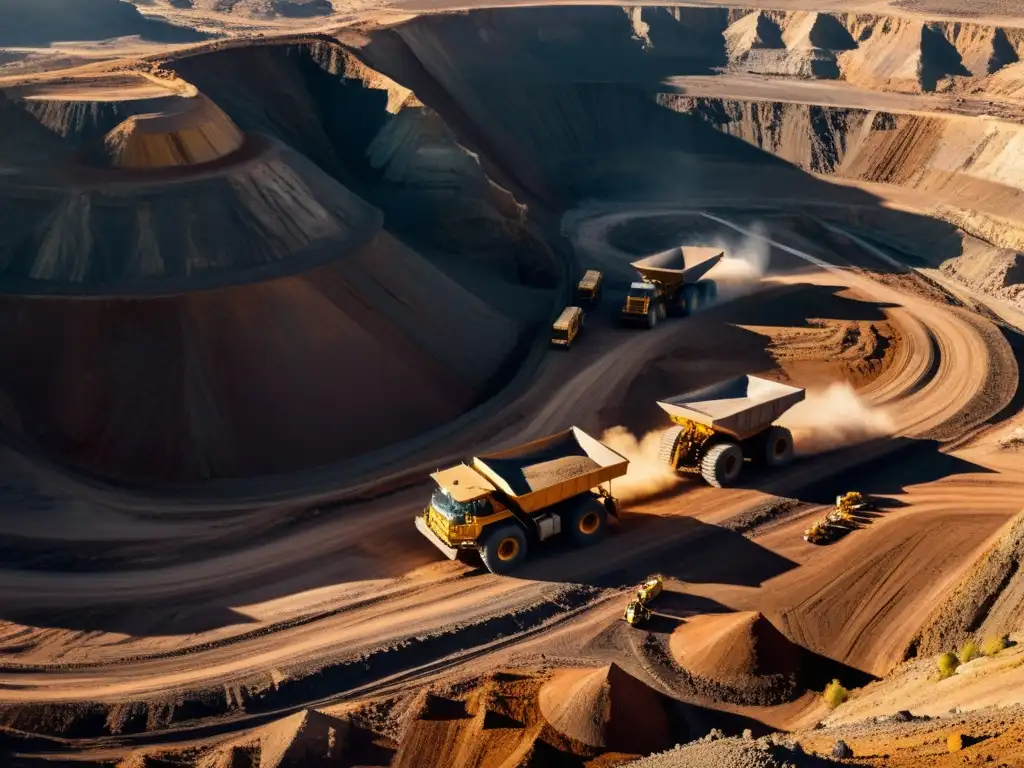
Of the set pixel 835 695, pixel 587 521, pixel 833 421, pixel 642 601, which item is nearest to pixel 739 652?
pixel 835 695

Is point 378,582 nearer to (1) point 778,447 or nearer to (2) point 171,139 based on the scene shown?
(1) point 778,447

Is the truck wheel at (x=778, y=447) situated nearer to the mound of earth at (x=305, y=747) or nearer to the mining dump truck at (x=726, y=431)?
the mining dump truck at (x=726, y=431)

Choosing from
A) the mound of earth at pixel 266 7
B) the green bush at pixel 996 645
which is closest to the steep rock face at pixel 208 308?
the green bush at pixel 996 645

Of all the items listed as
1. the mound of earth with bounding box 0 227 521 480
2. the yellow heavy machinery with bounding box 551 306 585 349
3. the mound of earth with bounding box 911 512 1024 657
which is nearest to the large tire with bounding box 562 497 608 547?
the mound of earth with bounding box 911 512 1024 657

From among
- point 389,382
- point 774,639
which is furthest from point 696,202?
point 774,639

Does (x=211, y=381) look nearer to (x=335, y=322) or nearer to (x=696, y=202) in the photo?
(x=335, y=322)

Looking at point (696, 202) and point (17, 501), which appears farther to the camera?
point (696, 202)
